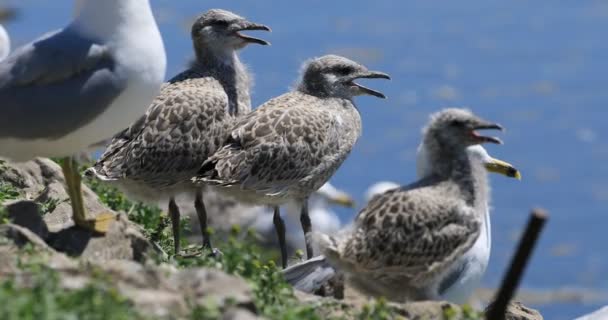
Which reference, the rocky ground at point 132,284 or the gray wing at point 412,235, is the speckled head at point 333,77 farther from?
the gray wing at point 412,235

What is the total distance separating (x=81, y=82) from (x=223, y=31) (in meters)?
3.15

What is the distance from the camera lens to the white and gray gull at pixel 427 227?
8.46 metres

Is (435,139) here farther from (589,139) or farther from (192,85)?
(589,139)

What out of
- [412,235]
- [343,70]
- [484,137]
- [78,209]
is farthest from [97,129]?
[343,70]

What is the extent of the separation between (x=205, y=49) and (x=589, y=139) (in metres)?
13.6

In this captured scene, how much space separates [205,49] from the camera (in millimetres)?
11586

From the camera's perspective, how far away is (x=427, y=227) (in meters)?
8.50

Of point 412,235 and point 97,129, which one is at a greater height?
point 97,129

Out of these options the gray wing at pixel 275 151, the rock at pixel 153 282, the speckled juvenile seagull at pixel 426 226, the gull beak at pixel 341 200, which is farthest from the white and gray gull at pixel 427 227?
the gull beak at pixel 341 200

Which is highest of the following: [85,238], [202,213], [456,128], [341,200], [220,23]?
[456,128]

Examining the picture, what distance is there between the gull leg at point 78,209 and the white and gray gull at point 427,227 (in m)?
1.21

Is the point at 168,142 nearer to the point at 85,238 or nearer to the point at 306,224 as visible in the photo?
the point at 306,224

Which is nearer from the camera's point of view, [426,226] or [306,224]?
[426,226]

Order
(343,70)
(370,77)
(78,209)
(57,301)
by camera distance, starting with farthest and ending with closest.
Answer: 1. (343,70)
2. (370,77)
3. (78,209)
4. (57,301)
